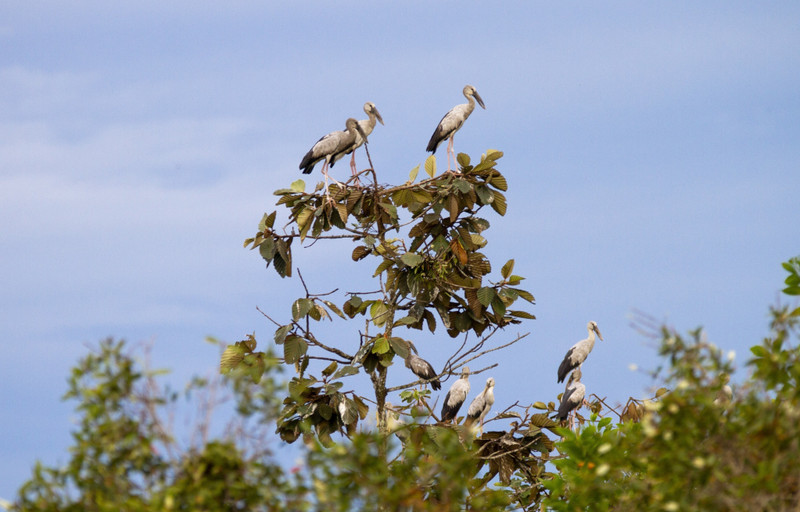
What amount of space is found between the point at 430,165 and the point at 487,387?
22.3 ft

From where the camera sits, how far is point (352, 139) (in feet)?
50.9

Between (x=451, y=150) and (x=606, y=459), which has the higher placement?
(x=451, y=150)

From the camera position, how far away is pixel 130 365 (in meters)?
6.18

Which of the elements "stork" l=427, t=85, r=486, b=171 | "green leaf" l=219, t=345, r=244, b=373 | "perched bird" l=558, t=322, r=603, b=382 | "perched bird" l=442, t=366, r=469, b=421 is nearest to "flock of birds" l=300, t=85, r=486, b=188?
"stork" l=427, t=85, r=486, b=171

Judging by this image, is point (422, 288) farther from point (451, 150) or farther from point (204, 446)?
point (204, 446)

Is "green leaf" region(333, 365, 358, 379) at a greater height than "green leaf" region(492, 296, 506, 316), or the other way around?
"green leaf" region(492, 296, 506, 316)

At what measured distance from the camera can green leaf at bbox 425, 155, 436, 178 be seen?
12.9 meters

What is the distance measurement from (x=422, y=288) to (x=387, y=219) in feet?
3.52

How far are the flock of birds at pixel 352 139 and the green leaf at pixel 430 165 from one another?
1.89 m

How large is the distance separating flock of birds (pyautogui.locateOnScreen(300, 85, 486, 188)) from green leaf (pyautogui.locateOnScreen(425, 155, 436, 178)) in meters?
1.89

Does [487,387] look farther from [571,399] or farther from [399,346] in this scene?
[399,346]

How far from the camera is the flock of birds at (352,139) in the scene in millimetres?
15133

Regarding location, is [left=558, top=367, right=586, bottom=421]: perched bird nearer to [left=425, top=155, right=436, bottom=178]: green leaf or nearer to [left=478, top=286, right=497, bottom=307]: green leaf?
[left=478, top=286, right=497, bottom=307]: green leaf

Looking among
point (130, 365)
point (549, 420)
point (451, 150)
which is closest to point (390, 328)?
point (549, 420)
